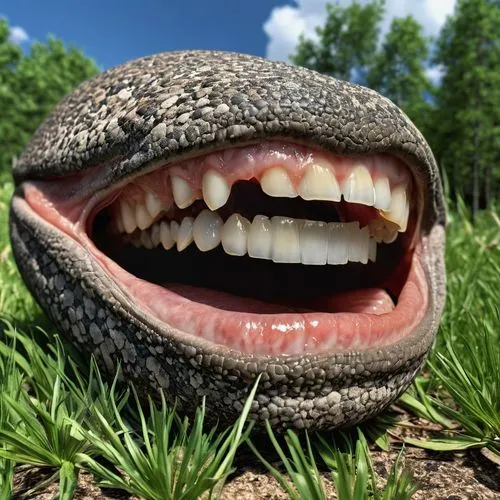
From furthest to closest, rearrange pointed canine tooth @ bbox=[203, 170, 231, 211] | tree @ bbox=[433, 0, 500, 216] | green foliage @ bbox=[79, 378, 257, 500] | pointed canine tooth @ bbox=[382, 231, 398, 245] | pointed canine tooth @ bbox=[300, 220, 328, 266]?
tree @ bbox=[433, 0, 500, 216]
pointed canine tooth @ bbox=[382, 231, 398, 245]
pointed canine tooth @ bbox=[300, 220, 328, 266]
pointed canine tooth @ bbox=[203, 170, 231, 211]
green foliage @ bbox=[79, 378, 257, 500]

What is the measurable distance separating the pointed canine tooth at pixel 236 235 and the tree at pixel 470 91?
26.6 meters

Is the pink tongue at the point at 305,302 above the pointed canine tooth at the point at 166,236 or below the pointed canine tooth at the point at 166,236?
below

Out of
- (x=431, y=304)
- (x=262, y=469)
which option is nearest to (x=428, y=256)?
(x=431, y=304)

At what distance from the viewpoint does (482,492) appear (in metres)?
1.68

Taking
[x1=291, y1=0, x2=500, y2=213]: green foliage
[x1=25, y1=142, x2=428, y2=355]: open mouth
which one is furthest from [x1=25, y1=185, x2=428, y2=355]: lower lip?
[x1=291, y1=0, x2=500, y2=213]: green foliage

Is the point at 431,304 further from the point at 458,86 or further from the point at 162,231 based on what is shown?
the point at 458,86

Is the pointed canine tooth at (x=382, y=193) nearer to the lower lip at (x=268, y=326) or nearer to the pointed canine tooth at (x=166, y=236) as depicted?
the lower lip at (x=268, y=326)

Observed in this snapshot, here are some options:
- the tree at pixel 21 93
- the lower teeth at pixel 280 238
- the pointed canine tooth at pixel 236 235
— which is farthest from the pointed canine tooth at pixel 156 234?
the tree at pixel 21 93

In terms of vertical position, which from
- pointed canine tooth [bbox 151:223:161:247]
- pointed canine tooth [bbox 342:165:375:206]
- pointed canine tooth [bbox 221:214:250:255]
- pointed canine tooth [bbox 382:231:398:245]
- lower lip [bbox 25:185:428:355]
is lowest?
lower lip [bbox 25:185:428:355]

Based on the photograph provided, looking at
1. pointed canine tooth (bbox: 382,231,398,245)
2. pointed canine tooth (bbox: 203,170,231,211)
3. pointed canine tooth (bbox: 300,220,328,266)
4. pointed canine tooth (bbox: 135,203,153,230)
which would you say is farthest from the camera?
pointed canine tooth (bbox: 382,231,398,245)

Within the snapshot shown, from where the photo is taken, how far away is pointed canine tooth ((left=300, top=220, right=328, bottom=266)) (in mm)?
1865

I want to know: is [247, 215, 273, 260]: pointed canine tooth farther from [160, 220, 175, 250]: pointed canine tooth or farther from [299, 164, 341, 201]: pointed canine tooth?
[160, 220, 175, 250]: pointed canine tooth

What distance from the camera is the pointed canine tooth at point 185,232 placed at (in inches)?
76.2

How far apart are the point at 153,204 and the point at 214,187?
11.6 inches
